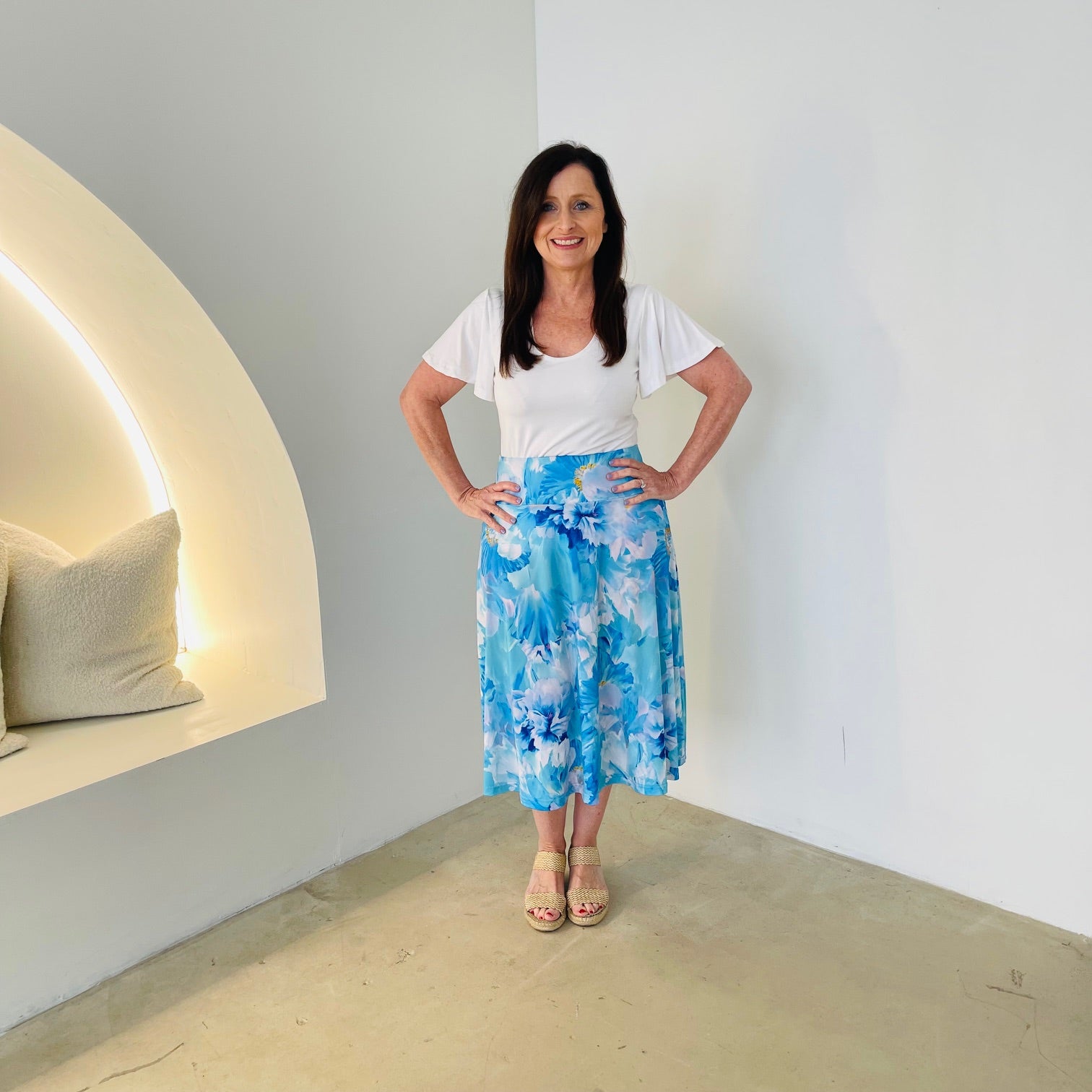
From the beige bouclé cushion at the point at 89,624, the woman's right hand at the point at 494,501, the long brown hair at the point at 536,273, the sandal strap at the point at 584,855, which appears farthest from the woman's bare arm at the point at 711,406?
the beige bouclé cushion at the point at 89,624

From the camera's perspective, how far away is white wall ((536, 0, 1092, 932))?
198 cm

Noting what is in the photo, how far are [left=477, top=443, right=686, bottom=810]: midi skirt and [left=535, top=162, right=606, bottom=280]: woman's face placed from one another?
43 cm

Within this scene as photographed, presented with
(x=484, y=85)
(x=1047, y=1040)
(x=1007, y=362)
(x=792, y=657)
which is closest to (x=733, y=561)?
(x=792, y=657)

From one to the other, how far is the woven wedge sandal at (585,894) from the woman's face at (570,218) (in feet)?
4.59

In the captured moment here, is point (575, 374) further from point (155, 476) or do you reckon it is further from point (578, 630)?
point (155, 476)

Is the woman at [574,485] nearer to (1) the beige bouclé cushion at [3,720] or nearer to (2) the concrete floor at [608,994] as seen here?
(2) the concrete floor at [608,994]

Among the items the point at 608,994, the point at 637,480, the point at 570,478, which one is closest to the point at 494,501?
the point at 570,478

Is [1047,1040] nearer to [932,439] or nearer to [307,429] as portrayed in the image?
[932,439]

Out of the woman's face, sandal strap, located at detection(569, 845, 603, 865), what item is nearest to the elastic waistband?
the woman's face

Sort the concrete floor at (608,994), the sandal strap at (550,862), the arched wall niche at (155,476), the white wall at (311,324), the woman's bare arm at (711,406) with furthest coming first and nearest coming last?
the sandal strap at (550,862) → the woman's bare arm at (711,406) → the arched wall niche at (155,476) → the white wall at (311,324) → the concrete floor at (608,994)

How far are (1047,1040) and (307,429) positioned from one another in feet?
6.69

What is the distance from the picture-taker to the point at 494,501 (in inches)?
83.1

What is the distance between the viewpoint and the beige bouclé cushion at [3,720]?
80.9 inches

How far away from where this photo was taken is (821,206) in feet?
7.39
